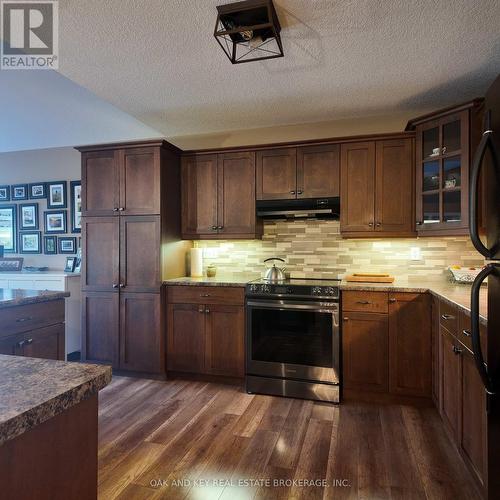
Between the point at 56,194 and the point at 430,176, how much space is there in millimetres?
4406

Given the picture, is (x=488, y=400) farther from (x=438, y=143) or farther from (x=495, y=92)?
(x=438, y=143)

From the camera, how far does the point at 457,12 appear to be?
5.74ft

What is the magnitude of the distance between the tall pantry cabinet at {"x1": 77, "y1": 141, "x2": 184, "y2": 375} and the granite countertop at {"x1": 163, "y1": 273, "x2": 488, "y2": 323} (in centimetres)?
33

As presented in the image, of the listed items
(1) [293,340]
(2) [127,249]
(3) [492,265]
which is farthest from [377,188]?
(2) [127,249]

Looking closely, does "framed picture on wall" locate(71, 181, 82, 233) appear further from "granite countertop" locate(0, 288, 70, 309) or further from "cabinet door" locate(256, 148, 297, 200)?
"cabinet door" locate(256, 148, 297, 200)

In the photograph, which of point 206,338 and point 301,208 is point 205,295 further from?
point 301,208

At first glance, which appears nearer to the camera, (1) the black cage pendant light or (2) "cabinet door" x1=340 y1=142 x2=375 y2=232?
(1) the black cage pendant light

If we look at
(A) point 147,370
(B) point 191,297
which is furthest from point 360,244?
(A) point 147,370

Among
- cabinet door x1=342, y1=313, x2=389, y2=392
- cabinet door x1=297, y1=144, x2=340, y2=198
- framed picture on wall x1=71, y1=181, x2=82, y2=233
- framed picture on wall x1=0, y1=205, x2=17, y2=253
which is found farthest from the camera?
framed picture on wall x1=0, y1=205, x2=17, y2=253

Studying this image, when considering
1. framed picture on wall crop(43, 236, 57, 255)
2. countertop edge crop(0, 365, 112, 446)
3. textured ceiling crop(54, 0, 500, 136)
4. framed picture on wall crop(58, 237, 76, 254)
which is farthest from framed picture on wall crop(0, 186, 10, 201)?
countertop edge crop(0, 365, 112, 446)

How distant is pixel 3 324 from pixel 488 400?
2.32 m

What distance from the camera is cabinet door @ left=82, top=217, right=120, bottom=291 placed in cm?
323

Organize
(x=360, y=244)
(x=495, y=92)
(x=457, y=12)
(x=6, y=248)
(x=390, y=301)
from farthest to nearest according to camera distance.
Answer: (x=6, y=248), (x=360, y=244), (x=390, y=301), (x=457, y=12), (x=495, y=92)

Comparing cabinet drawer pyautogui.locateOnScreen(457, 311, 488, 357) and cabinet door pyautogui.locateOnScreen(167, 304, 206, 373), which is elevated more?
cabinet drawer pyautogui.locateOnScreen(457, 311, 488, 357)
